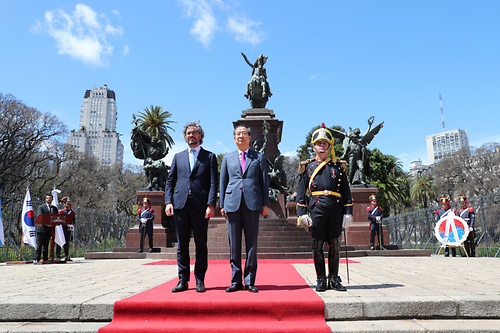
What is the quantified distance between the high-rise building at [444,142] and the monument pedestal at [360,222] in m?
151

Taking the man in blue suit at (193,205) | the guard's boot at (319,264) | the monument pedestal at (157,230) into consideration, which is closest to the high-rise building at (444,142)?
the monument pedestal at (157,230)

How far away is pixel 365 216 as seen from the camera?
1395 centimetres

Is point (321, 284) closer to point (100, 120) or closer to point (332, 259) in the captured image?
point (332, 259)

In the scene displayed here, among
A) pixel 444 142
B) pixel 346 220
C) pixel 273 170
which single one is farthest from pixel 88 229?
pixel 444 142

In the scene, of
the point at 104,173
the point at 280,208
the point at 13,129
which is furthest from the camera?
the point at 104,173

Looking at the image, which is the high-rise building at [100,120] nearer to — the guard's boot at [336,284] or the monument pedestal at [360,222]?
the monument pedestal at [360,222]

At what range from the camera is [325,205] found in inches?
172

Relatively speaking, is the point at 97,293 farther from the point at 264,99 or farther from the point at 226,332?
the point at 264,99

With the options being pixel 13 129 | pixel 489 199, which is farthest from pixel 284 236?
pixel 13 129

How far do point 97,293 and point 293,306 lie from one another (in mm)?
2409

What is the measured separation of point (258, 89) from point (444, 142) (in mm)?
156468

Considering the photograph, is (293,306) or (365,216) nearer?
(293,306)

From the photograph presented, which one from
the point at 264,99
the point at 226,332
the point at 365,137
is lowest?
the point at 226,332

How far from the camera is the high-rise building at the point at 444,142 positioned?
484 ft
